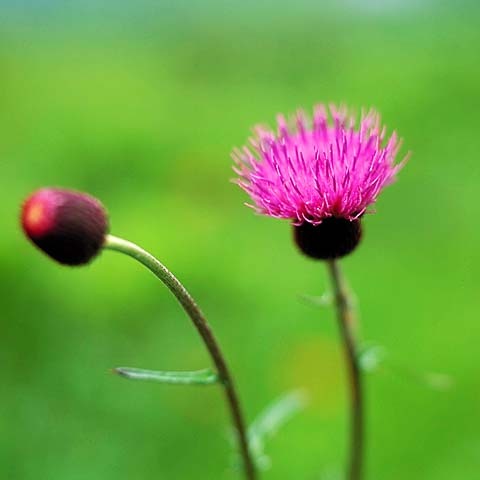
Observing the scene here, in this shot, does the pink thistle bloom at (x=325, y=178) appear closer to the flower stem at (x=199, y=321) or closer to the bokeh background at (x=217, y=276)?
the flower stem at (x=199, y=321)

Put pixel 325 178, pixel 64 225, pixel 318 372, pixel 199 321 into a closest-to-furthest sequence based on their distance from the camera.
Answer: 1. pixel 64 225
2. pixel 199 321
3. pixel 325 178
4. pixel 318 372

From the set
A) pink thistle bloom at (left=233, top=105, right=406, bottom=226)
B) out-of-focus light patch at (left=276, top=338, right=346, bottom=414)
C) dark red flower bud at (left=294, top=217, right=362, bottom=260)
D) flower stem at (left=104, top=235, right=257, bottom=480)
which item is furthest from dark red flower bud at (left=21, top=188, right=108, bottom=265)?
out-of-focus light patch at (left=276, top=338, right=346, bottom=414)

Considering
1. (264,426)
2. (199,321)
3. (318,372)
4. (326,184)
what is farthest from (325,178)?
(318,372)

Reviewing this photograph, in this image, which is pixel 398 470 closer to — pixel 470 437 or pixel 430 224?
pixel 470 437

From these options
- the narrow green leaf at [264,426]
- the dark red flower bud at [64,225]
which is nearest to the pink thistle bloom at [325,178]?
the dark red flower bud at [64,225]

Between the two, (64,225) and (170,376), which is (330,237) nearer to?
(170,376)

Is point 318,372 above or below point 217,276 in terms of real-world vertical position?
below

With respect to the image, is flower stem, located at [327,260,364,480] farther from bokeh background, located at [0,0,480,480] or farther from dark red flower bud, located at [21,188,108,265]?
dark red flower bud, located at [21,188,108,265]

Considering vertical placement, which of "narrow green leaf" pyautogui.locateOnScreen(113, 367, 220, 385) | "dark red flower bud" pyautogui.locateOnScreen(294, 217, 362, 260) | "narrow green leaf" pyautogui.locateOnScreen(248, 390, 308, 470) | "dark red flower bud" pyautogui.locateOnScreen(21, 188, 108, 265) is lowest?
"narrow green leaf" pyautogui.locateOnScreen(248, 390, 308, 470)
